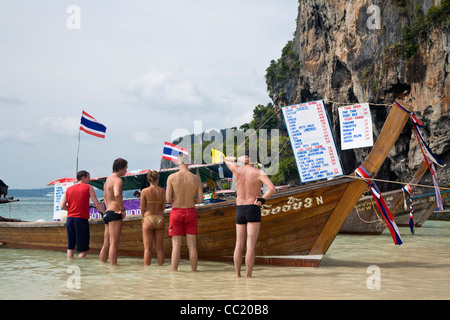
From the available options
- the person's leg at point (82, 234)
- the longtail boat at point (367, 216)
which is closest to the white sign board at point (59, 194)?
the person's leg at point (82, 234)

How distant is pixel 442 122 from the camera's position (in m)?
26.1

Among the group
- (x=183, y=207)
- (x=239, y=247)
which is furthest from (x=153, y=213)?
(x=239, y=247)

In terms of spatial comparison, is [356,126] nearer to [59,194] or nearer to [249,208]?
[249,208]

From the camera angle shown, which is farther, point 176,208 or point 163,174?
point 163,174

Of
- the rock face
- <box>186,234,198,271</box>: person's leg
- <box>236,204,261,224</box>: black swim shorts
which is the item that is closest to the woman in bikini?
<box>186,234,198,271</box>: person's leg

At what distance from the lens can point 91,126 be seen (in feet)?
39.0

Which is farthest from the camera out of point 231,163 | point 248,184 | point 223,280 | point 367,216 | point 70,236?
point 367,216

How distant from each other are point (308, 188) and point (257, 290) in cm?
229

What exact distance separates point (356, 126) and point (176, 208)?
353 centimetres

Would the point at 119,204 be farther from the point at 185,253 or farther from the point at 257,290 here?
the point at 257,290

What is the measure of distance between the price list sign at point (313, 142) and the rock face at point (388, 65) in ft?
36.9

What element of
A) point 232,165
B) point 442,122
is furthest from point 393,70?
point 232,165

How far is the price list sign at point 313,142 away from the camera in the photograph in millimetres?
7957

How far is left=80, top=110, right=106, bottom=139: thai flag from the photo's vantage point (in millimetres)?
11758
